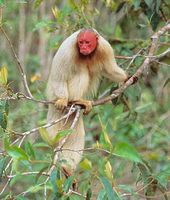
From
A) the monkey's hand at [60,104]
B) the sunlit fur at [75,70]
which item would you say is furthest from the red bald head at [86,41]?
the monkey's hand at [60,104]

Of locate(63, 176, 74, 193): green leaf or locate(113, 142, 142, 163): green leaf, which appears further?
locate(63, 176, 74, 193): green leaf

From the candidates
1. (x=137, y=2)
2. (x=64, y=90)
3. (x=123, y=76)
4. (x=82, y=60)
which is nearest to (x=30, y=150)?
(x=64, y=90)

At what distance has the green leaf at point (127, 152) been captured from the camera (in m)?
1.91

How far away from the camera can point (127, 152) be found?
194 centimetres

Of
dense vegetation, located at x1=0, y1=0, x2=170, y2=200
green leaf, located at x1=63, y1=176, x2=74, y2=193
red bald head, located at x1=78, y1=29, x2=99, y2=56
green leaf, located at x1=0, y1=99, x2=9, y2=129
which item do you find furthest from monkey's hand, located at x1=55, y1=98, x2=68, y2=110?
green leaf, located at x1=63, y1=176, x2=74, y2=193

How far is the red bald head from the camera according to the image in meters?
3.69

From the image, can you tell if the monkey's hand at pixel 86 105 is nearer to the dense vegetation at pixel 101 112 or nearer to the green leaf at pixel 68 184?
the dense vegetation at pixel 101 112

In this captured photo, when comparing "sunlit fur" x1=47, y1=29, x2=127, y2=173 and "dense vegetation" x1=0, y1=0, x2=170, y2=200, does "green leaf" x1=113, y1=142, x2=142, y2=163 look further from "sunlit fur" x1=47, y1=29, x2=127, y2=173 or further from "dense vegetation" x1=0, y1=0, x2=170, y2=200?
"sunlit fur" x1=47, y1=29, x2=127, y2=173

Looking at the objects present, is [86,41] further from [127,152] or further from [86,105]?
[127,152]

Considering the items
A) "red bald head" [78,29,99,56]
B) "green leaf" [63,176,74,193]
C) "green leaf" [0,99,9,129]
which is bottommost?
"green leaf" [63,176,74,193]

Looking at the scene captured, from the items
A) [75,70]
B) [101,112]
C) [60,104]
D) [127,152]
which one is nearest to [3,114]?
[60,104]

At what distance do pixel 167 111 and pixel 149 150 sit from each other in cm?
137

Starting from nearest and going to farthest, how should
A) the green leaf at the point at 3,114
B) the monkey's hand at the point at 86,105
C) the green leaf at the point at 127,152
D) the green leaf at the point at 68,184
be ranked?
the green leaf at the point at 127,152 → the green leaf at the point at 68,184 → the green leaf at the point at 3,114 → the monkey's hand at the point at 86,105

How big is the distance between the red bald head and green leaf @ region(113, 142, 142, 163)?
201 centimetres
